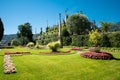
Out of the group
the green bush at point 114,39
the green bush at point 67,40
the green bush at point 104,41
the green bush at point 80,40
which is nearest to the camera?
the green bush at point 114,39

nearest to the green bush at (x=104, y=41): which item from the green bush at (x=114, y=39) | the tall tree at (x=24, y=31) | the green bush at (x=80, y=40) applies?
the green bush at (x=114, y=39)

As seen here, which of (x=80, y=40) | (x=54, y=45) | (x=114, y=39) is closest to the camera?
(x=54, y=45)

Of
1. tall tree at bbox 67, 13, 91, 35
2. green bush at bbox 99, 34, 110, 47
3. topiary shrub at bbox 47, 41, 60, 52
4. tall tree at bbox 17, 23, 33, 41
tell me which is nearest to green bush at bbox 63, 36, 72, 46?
tall tree at bbox 67, 13, 91, 35

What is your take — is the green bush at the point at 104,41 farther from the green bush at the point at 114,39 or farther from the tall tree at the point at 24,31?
the tall tree at the point at 24,31

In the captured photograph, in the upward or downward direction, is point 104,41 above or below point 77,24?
below

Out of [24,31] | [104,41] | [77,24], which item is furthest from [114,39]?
[24,31]

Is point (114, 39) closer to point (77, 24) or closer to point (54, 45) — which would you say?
point (54, 45)

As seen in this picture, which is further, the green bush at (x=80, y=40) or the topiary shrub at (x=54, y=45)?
the green bush at (x=80, y=40)

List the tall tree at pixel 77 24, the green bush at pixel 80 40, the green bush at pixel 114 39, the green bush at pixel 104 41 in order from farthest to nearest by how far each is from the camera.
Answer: the tall tree at pixel 77 24 → the green bush at pixel 80 40 → the green bush at pixel 104 41 → the green bush at pixel 114 39

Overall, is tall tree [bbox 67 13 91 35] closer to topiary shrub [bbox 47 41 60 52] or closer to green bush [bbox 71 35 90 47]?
green bush [bbox 71 35 90 47]

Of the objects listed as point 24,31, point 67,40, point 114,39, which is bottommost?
point 114,39

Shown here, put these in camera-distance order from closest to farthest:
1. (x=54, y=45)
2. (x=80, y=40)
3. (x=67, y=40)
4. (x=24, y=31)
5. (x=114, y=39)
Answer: (x=54, y=45), (x=114, y=39), (x=80, y=40), (x=67, y=40), (x=24, y=31)

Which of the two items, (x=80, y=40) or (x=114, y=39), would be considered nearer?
(x=114, y=39)

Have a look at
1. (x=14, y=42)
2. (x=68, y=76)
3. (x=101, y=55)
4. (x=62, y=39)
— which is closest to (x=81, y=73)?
(x=68, y=76)
